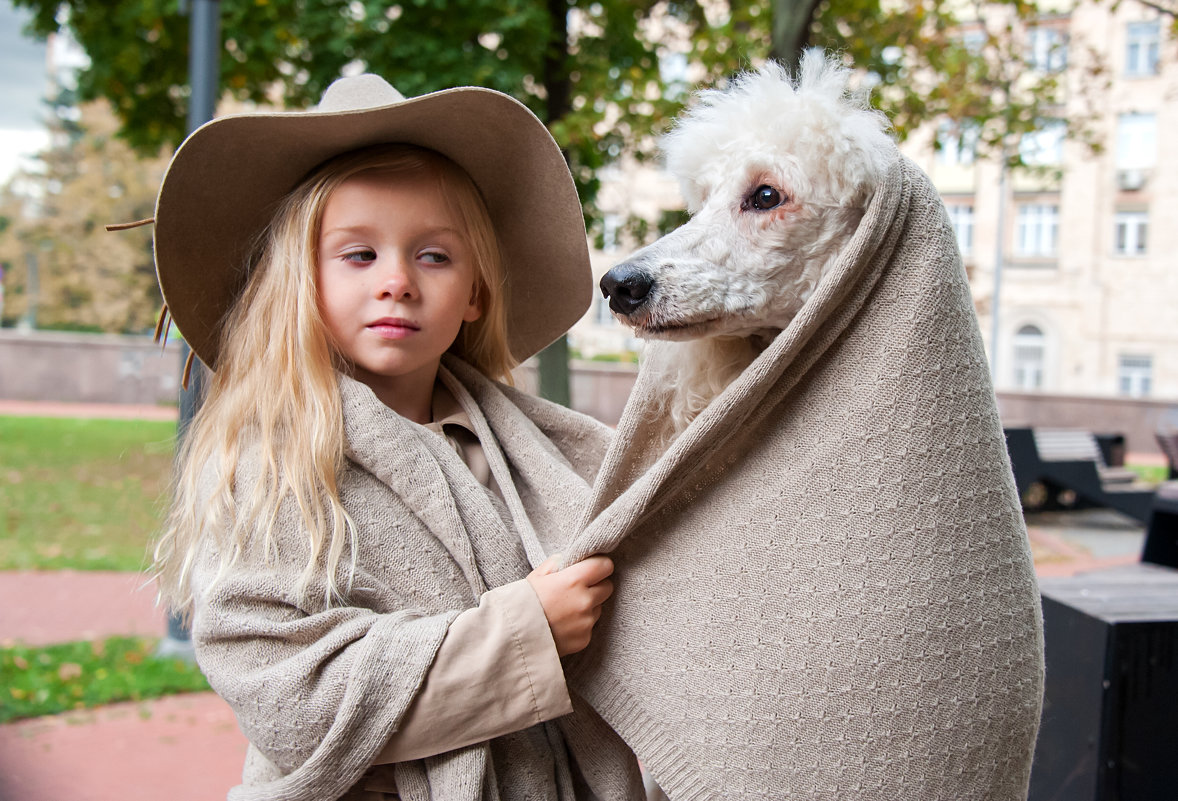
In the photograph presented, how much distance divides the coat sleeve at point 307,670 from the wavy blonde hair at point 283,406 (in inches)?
1.7

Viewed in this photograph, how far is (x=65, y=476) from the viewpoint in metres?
10.6

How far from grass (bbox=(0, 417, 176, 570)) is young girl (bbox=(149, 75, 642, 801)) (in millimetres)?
2858

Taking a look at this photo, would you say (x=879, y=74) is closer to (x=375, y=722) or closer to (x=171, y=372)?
(x=375, y=722)

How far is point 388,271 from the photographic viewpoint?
1.40 m

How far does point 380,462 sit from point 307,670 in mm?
311

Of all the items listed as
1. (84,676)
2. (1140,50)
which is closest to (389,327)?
(84,676)

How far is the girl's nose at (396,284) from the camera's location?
1394mm

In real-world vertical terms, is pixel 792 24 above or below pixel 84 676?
above

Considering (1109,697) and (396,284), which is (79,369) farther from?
(1109,697)

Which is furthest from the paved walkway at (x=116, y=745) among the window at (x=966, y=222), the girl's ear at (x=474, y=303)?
the window at (x=966, y=222)

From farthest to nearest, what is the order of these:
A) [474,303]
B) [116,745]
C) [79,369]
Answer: [79,369], [116,745], [474,303]

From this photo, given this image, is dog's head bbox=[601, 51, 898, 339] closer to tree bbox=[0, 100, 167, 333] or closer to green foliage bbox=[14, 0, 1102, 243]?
green foliage bbox=[14, 0, 1102, 243]

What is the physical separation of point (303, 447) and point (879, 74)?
7822 millimetres

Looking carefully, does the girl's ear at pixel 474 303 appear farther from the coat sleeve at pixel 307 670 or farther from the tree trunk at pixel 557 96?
the tree trunk at pixel 557 96
